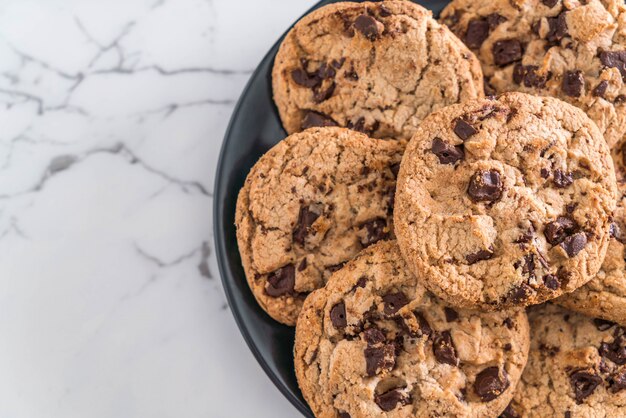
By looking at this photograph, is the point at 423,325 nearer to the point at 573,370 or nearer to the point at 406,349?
the point at 406,349

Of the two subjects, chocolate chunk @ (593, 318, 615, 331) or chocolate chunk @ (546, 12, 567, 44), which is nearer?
chocolate chunk @ (593, 318, 615, 331)

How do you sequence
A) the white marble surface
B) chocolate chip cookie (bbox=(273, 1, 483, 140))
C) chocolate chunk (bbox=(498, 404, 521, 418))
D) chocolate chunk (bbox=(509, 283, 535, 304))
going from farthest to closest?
the white marble surface → chocolate chip cookie (bbox=(273, 1, 483, 140)) → chocolate chunk (bbox=(498, 404, 521, 418)) → chocolate chunk (bbox=(509, 283, 535, 304))

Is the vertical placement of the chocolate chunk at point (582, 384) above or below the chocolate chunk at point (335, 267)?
below

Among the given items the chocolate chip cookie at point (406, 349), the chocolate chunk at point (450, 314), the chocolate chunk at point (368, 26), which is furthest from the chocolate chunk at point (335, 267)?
the chocolate chunk at point (368, 26)

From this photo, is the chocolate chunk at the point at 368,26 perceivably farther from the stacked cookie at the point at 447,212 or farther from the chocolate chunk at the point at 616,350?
the chocolate chunk at the point at 616,350

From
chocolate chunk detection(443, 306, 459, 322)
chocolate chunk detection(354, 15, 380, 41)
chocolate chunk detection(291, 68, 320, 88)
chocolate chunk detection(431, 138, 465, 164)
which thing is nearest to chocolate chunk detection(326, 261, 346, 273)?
chocolate chunk detection(443, 306, 459, 322)

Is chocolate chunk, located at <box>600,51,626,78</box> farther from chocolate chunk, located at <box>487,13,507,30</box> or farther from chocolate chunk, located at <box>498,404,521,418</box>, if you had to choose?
chocolate chunk, located at <box>498,404,521,418</box>
